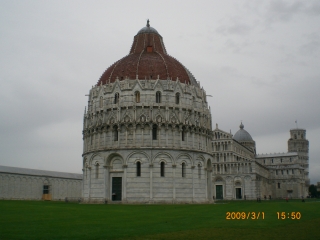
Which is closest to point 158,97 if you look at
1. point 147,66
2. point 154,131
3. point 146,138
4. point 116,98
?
point 154,131

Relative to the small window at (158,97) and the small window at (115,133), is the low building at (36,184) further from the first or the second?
the small window at (158,97)

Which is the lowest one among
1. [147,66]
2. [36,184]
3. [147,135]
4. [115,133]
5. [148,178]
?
[36,184]

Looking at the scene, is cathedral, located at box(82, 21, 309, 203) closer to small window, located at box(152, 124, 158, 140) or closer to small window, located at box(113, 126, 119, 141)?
small window, located at box(152, 124, 158, 140)

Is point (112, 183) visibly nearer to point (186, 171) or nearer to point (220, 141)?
point (186, 171)

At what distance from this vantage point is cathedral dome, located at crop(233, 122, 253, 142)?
491 ft

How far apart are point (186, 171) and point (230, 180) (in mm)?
56259

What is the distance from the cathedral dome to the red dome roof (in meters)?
87.9

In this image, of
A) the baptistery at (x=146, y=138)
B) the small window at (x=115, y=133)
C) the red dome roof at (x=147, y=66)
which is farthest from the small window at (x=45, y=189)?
the small window at (x=115, y=133)

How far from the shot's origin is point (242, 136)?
5920 inches

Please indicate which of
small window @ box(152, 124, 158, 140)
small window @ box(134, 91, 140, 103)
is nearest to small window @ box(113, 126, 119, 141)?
small window @ box(134, 91, 140, 103)

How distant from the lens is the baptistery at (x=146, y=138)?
55.4 m

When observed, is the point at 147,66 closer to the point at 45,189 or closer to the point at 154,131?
the point at 154,131

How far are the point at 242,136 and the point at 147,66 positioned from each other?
3822 inches

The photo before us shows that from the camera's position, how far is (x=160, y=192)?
5478 cm
